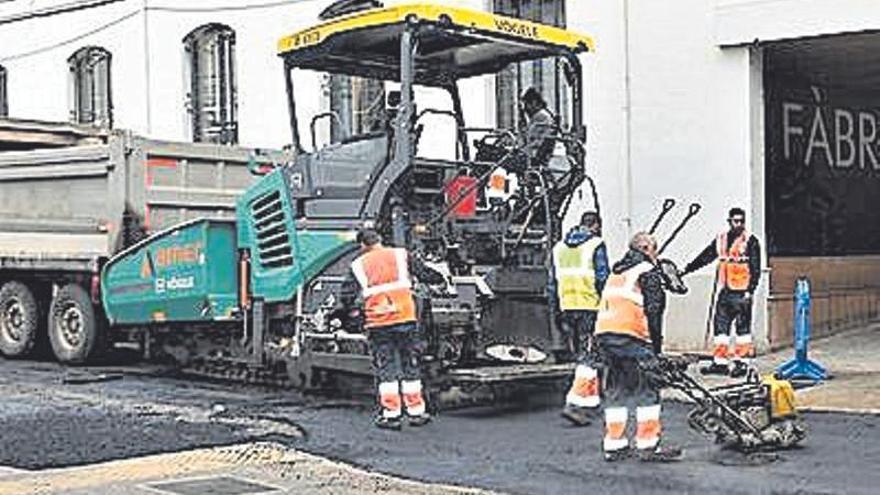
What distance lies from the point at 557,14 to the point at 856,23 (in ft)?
13.9

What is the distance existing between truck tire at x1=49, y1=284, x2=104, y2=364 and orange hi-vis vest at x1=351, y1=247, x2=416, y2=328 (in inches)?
194

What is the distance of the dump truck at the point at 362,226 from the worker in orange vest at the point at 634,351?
2.02 metres

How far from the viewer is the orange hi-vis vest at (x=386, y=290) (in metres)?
11.7

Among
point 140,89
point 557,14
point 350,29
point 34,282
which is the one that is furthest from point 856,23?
point 140,89

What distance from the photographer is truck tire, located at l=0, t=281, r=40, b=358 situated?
16.5m

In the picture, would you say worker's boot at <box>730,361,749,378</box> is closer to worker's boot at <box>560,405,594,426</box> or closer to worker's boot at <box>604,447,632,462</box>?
worker's boot at <box>560,405,594,426</box>

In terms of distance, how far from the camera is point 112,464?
33.2 feet

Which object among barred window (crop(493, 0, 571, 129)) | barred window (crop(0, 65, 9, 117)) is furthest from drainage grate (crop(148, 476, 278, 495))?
barred window (crop(0, 65, 9, 117))

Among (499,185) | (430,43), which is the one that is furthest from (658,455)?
(430,43)

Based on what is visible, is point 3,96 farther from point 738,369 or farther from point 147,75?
point 738,369

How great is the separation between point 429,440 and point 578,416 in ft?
4.09

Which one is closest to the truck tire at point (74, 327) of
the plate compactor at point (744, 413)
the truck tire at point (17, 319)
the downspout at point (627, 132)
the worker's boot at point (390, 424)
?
the truck tire at point (17, 319)

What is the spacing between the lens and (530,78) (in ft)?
59.9

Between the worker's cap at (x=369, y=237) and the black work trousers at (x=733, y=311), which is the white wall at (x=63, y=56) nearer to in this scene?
the black work trousers at (x=733, y=311)
